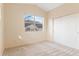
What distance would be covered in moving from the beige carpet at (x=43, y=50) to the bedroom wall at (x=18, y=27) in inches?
2.3

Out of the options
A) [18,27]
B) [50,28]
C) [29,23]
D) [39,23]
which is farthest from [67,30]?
[18,27]

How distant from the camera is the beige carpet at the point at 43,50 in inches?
49.1

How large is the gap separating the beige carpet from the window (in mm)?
195

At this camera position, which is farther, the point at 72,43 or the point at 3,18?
the point at 72,43

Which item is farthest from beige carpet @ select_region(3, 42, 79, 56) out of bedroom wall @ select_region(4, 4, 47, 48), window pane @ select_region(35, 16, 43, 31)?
window pane @ select_region(35, 16, 43, 31)

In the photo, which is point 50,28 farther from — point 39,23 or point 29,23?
point 29,23

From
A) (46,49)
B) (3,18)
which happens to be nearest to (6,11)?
(3,18)

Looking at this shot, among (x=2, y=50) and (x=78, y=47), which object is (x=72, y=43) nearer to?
(x=78, y=47)

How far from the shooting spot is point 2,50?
1.21 meters

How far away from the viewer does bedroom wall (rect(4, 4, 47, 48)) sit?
4.16 ft

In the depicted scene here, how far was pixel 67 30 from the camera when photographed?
4.46ft

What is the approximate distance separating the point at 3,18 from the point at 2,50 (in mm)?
340

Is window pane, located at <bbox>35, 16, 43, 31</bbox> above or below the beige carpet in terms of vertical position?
above

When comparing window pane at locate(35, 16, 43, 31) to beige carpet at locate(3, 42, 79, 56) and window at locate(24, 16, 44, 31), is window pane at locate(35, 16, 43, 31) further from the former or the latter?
beige carpet at locate(3, 42, 79, 56)
